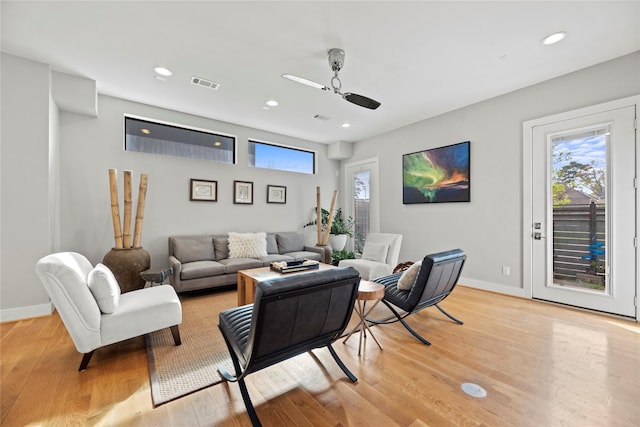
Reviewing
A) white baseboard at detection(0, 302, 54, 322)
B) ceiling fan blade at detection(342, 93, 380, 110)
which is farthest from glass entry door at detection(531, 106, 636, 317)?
white baseboard at detection(0, 302, 54, 322)

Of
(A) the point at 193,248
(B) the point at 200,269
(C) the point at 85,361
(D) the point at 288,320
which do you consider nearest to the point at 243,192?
(A) the point at 193,248

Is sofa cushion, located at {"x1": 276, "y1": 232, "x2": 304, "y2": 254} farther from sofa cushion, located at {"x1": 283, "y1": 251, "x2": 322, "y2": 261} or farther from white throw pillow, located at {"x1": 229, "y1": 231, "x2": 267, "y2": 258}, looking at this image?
white throw pillow, located at {"x1": 229, "y1": 231, "x2": 267, "y2": 258}

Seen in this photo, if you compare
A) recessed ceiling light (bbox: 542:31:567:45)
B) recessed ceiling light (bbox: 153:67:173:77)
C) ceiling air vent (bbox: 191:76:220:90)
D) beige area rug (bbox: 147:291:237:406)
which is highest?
recessed ceiling light (bbox: 542:31:567:45)

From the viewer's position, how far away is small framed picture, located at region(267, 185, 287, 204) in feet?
18.3

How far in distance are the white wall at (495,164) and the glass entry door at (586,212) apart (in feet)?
0.76

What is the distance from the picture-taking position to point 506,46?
8.97 ft

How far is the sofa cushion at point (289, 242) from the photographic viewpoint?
17.6 feet

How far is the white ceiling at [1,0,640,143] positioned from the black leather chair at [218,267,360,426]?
220 cm

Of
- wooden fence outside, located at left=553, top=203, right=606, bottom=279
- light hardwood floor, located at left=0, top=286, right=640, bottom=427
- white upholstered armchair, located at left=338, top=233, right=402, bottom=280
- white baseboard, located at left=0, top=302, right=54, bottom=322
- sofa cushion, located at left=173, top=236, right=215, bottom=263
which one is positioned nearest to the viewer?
light hardwood floor, located at left=0, top=286, right=640, bottom=427

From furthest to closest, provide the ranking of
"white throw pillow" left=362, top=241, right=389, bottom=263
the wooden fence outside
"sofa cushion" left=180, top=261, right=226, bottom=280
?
"white throw pillow" left=362, top=241, right=389, bottom=263
"sofa cushion" left=180, top=261, right=226, bottom=280
the wooden fence outside

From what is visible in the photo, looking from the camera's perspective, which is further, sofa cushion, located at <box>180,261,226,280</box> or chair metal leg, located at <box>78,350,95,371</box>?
sofa cushion, located at <box>180,261,226,280</box>

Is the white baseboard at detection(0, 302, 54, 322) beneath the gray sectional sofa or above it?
beneath

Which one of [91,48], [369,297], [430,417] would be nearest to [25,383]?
[369,297]

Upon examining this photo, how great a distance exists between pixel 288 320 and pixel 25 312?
3455 mm
